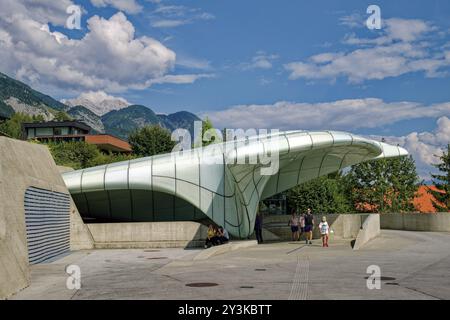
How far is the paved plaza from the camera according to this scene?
9758 mm

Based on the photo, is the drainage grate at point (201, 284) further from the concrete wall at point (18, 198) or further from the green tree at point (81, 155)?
the green tree at point (81, 155)

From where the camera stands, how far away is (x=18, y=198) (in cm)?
1454

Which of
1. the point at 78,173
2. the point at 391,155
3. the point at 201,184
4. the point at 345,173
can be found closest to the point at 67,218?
the point at 78,173

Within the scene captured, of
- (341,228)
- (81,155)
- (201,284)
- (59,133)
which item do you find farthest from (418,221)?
(59,133)

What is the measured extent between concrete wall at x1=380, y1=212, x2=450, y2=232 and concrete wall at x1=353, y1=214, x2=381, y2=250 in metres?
6.70

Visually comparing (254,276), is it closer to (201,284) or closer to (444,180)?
(201,284)

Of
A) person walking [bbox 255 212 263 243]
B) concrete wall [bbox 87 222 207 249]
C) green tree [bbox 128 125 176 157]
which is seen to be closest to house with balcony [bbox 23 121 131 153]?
green tree [bbox 128 125 176 157]

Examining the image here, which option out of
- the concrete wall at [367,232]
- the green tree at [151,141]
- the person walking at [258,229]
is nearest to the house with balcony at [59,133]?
the green tree at [151,141]

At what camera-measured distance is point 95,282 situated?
1195cm

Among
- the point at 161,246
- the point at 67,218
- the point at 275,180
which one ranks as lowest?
the point at 161,246

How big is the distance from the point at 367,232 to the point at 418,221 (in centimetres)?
1192

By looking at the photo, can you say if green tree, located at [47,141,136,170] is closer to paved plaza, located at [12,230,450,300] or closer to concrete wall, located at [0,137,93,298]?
concrete wall, located at [0,137,93,298]

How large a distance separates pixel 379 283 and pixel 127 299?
545cm

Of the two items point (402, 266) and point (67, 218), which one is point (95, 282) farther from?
point (67, 218)
